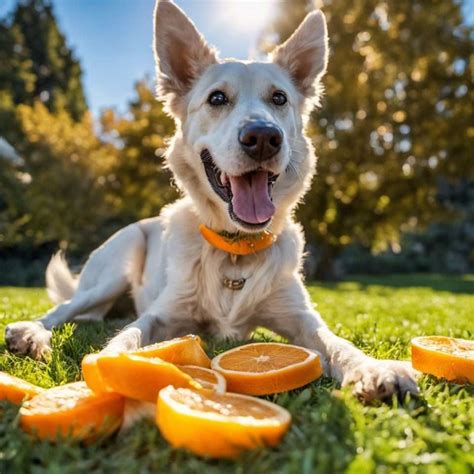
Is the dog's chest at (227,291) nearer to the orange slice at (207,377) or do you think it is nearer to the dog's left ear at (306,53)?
the orange slice at (207,377)

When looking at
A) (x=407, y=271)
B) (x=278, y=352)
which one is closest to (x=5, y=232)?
(x=278, y=352)

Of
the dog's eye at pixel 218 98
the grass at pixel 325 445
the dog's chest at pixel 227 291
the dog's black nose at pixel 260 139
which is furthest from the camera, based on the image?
the dog's eye at pixel 218 98

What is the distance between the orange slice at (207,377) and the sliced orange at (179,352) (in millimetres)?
90

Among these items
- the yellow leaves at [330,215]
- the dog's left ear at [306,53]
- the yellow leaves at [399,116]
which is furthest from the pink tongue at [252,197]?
the yellow leaves at [399,116]

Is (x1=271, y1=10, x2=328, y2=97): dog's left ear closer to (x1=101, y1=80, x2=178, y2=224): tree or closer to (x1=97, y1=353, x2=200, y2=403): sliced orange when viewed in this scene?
(x1=97, y1=353, x2=200, y2=403): sliced orange

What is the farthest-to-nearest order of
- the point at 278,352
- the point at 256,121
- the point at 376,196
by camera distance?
1. the point at 376,196
2. the point at 256,121
3. the point at 278,352

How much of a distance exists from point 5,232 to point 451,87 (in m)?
17.5

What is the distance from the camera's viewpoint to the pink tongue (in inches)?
133

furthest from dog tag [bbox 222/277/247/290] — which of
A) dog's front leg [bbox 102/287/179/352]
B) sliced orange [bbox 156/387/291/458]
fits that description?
sliced orange [bbox 156/387/291/458]

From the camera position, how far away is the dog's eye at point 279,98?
389 centimetres

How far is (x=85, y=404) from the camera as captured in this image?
1844mm

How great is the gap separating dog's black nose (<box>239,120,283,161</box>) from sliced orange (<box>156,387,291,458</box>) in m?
1.79

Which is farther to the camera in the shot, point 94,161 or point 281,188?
point 94,161

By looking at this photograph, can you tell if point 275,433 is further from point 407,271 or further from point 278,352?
point 407,271
